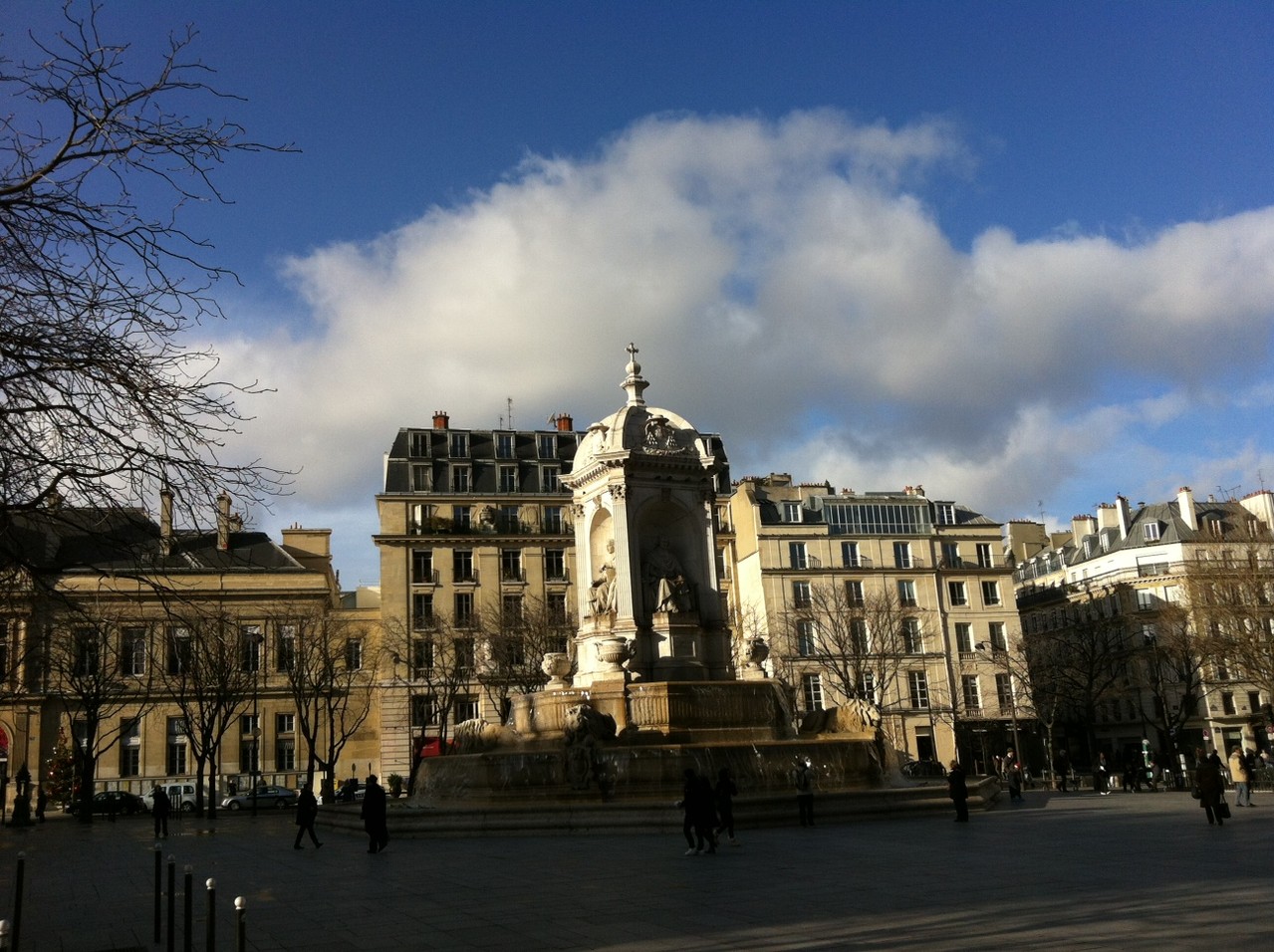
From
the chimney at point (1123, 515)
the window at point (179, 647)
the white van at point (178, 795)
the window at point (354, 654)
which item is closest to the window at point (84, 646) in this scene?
the window at point (179, 647)

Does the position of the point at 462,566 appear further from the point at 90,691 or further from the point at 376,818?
the point at 376,818

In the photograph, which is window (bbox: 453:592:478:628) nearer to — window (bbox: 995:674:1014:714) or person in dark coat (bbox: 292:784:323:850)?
window (bbox: 995:674:1014:714)

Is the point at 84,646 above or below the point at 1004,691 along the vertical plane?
above

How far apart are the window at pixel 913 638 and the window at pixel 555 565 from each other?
2095 cm

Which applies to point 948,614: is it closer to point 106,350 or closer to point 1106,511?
point 1106,511

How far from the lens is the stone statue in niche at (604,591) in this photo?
2814cm

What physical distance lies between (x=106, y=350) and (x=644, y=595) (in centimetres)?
2013

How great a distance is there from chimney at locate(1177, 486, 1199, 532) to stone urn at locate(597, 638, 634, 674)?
6425cm

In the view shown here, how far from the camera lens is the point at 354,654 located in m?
59.8

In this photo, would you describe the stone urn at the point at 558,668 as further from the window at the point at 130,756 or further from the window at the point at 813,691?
the window at the point at 130,756

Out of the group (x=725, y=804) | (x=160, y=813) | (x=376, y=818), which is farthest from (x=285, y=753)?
(x=725, y=804)

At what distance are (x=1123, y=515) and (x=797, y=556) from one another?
27264 mm

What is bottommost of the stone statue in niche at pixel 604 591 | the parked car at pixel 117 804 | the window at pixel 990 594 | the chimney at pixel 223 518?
the parked car at pixel 117 804

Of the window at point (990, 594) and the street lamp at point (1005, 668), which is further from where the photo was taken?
the window at point (990, 594)
